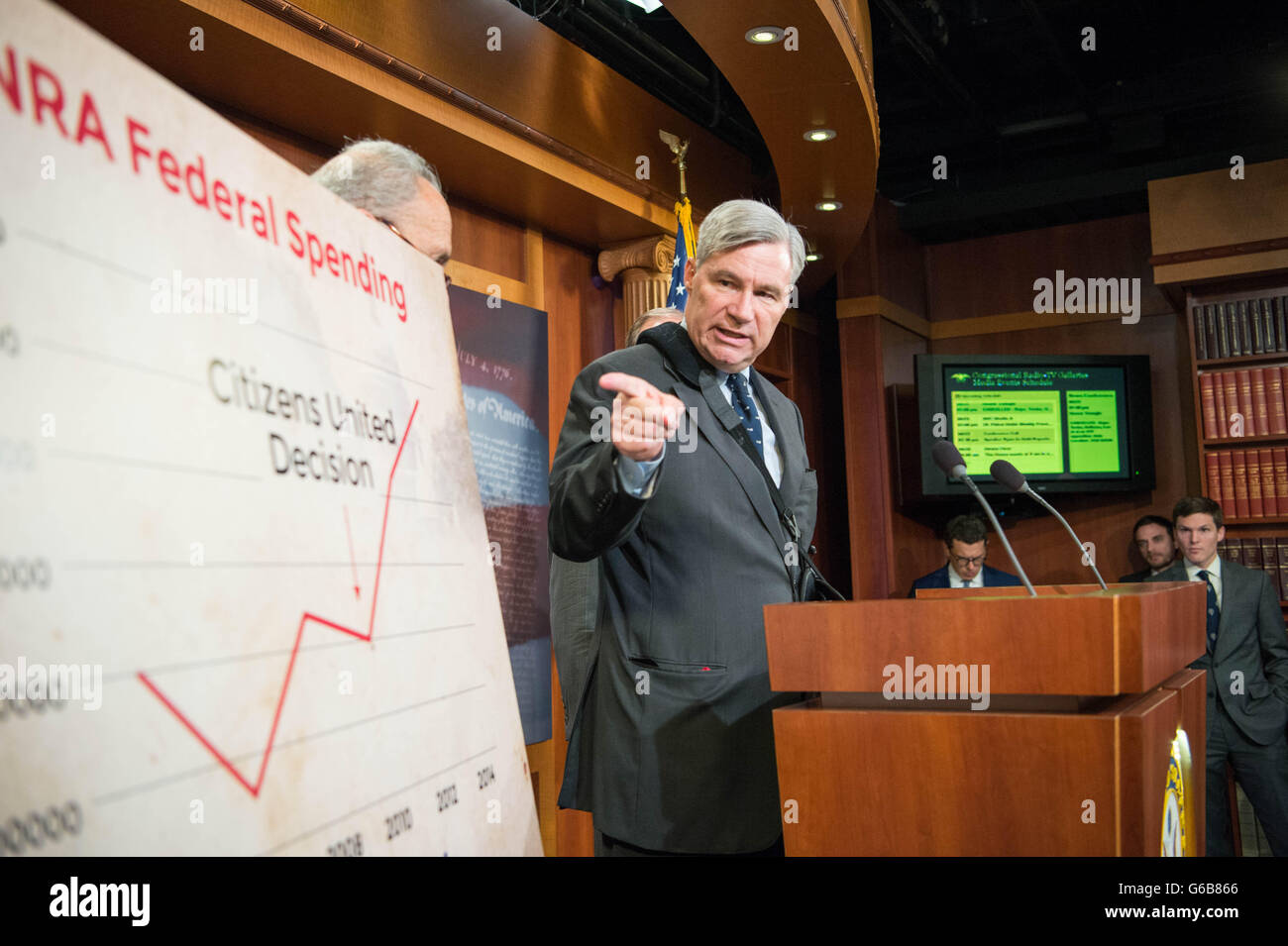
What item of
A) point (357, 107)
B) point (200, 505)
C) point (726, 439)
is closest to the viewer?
point (200, 505)

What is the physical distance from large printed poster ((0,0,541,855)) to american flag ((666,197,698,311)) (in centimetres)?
302

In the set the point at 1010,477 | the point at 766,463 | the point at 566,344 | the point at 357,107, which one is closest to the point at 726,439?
the point at 766,463

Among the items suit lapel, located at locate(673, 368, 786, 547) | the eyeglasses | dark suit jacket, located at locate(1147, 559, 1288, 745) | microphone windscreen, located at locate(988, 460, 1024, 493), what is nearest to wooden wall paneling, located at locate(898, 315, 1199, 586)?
dark suit jacket, located at locate(1147, 559, 1288, 745)

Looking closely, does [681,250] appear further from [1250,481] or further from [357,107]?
[1250,481]

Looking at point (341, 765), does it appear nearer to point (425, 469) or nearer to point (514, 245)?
point (425, 469)

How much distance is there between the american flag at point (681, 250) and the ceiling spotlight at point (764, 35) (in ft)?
3.17

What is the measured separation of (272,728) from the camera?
79cm

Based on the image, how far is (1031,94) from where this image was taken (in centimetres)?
589

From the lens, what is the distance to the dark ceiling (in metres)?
4.84

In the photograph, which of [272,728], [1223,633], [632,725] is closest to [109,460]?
[272,728]

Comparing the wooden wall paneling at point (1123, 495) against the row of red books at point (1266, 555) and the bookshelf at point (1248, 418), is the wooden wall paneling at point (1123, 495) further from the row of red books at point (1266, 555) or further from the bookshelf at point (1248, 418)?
the row of red books at point (1266, 555)

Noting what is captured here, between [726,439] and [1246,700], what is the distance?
3655 millimetres
